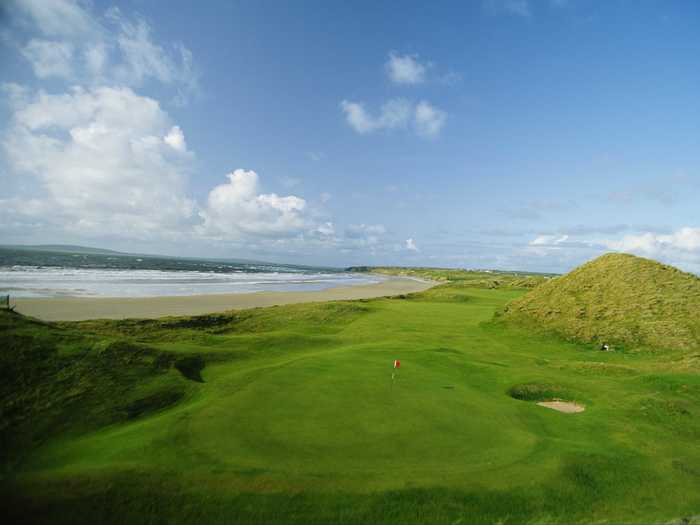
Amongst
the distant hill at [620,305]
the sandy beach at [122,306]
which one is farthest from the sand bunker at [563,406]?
the sandy beach at [122,306]

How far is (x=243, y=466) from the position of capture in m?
6.76

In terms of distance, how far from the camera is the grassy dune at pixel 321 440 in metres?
6.14

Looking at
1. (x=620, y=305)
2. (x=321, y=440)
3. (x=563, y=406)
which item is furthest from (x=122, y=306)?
(x=620, y=305)

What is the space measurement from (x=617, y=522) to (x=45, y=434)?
11.5 meters

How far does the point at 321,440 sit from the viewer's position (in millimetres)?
7922

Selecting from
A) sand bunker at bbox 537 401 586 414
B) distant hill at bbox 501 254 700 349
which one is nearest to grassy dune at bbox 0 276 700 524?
sand bunker at bbox 537 401 586 414

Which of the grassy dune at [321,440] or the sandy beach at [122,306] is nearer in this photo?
the grassy dune at [321,440]

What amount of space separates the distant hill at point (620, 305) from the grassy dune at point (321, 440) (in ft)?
36.7

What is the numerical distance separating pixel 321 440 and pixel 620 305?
28.6 m

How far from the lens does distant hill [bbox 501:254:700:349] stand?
2425 centimetres

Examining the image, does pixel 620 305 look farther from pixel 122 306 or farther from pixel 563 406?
pixel 122 306

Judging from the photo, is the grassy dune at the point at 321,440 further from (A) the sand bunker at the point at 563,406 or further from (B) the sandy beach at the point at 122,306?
(B) the sandy beach at the point at 122,306

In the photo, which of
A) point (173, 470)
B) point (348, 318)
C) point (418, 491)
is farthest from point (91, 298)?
point (418, 491)

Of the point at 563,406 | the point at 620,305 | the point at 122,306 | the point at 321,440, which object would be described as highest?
the point at 620,305
